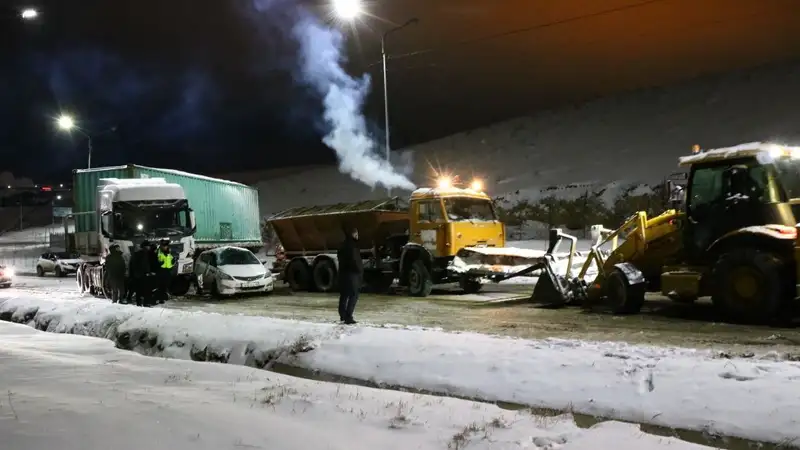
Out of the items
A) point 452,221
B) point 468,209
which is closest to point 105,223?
point 452,221

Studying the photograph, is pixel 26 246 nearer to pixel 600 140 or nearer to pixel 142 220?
pixel 142 220

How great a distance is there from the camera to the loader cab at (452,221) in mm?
17062

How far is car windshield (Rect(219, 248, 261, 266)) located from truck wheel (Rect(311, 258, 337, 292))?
6.25 ft

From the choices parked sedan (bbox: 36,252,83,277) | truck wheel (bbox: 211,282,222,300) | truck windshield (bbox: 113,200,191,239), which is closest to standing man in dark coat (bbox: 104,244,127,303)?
truck windshield (bbox: 113,200,191,239)

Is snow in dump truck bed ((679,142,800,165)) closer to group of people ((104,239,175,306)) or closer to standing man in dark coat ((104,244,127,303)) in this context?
group of people ((104,239,175,306))

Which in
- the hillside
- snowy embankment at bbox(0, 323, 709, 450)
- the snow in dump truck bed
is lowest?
snowy embankment at bbox(0, 323, 709, 450)

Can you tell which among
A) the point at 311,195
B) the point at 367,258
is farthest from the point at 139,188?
the point at 311,195

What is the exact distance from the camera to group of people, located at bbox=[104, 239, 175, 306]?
53.1 feet

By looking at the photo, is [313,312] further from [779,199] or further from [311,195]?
[311,195]

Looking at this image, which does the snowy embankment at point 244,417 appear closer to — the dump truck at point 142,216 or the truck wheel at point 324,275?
the dump truck at point 142,216

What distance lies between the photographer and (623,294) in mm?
12352

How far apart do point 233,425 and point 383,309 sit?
31.7 ft

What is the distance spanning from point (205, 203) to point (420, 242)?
29.4 ft

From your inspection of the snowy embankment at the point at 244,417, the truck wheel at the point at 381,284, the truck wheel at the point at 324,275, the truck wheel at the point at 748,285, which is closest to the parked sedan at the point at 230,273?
the truck wheel at the point at 324,275
